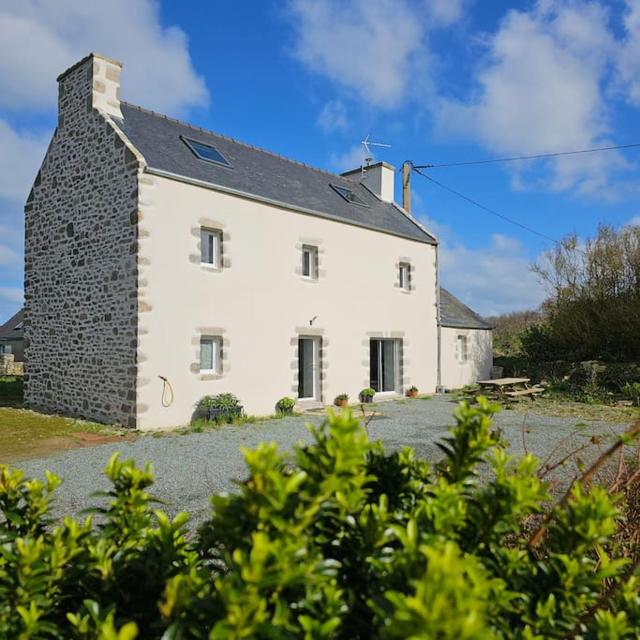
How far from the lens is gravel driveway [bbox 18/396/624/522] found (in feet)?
19.2

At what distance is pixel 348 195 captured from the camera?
56.6 feet

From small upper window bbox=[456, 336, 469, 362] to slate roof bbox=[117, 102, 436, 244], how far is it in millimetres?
4292

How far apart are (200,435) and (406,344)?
900 cm

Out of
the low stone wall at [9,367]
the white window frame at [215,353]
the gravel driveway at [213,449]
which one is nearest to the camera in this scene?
the gravel driveway at [213,449]

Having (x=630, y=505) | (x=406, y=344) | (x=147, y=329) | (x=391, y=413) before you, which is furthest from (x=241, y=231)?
(x=630, y=505)

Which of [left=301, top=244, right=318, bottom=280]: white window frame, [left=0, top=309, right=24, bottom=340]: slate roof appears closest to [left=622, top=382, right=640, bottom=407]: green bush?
[left=301, top=244, right=318, bottom=280]: white window frame

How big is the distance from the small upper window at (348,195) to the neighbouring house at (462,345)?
Result: 539 centimetres

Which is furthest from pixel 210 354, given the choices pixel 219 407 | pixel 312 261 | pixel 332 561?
pixel 332 561

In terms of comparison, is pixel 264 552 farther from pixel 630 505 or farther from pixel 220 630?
pixel 630 505

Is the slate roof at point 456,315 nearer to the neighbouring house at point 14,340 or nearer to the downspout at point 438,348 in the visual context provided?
the downspout at point 438,348

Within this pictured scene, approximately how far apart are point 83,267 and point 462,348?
14110 millimetres

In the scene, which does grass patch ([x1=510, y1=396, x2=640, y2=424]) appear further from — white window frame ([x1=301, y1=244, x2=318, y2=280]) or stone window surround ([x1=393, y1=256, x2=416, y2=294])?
white window frame ([x1=301, y1=244, x2=318, y2=280])

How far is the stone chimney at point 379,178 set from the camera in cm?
1936

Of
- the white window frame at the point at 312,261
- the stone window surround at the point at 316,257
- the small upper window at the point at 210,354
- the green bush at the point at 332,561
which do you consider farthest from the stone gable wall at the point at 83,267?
the green bush at the point at 332,561
